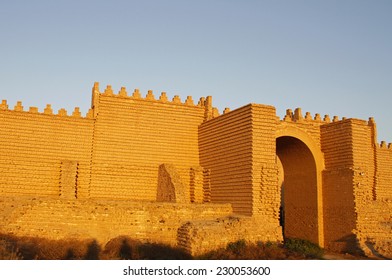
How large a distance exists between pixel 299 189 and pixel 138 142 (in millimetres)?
8420

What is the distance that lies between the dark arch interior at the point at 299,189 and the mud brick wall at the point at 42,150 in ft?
31.9

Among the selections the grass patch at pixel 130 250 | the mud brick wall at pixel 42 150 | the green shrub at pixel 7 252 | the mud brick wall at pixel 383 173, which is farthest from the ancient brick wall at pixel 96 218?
the mud brick wall at pixel 383 173

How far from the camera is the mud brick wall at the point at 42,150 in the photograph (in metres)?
19.1

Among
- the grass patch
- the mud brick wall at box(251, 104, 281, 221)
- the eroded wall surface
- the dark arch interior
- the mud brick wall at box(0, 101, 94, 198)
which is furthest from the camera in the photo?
the dark arch interior

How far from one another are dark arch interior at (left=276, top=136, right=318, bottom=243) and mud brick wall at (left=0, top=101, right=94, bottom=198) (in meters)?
9.72

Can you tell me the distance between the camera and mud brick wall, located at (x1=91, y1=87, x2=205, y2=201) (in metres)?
20.5

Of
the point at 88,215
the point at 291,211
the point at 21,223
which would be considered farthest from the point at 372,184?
the point at 21,223

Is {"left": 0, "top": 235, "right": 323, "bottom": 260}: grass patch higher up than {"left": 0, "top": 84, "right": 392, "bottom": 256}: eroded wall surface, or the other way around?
{"left": 0, "top": 84, "right": 392, "bottom": 256}: eroded wall surface

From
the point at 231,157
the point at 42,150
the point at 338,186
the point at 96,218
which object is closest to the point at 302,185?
the point at 338,186

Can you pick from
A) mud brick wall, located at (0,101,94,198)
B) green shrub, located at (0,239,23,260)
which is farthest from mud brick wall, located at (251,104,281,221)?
green shrub, located at (0,239,23,260)

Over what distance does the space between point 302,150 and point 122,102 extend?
9268 mm

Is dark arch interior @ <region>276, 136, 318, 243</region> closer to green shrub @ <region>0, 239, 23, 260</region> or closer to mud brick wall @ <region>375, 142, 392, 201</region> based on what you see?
mud brick wall @ <region>375, 142, 392, 201</region>

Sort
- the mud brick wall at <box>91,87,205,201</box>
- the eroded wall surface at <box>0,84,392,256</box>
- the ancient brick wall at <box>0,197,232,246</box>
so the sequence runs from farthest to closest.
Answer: the mud brick wall at <box>91,87,205,201</box>
the eroded wall surface at <box>0,84,392,256</box>
the ancient brick wall at <box>0,197,232,246</box>
